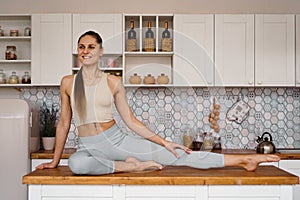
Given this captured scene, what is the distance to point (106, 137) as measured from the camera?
108 inches

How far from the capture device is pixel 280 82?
Answer: 175 inches

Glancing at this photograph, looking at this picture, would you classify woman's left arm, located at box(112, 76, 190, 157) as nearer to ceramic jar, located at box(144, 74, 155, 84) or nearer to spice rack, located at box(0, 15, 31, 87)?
ceramic jar, located at box(144, 74, 155, 84)

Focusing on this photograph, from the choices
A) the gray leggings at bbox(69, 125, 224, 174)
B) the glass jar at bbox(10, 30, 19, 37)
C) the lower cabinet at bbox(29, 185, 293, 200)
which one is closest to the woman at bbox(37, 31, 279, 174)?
the gray leggings at bbox(69, 125, 224, 174)

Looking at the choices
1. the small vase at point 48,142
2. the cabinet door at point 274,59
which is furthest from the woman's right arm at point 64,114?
the cabinet door at point 274,59

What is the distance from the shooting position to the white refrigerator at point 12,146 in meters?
4.05

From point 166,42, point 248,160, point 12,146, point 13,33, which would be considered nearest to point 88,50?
point 248,160

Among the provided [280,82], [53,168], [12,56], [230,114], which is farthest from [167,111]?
[53,168]

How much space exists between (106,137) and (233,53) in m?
2.11

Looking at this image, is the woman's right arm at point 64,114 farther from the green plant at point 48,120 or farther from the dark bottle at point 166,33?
the dark bottle at point 166,33

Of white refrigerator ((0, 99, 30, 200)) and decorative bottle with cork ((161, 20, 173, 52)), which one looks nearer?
white refrigerator ((0, 99, 30, 200))

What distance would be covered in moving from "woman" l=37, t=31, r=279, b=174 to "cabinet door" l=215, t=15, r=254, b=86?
1.77 metres

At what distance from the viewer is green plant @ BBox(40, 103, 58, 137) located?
4566 millimetres

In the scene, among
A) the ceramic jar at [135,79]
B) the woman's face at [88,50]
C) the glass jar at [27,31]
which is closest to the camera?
the woman's face at [88,50]

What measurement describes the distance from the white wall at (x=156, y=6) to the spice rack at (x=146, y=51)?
0.15 meters
